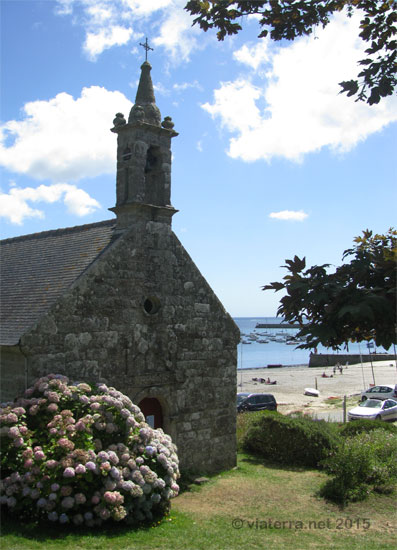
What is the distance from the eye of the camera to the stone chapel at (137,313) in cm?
1159

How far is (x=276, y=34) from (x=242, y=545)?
26.6ft

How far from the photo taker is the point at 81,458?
9086 millimetres

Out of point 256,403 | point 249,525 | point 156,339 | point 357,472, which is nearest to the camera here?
point 249,525

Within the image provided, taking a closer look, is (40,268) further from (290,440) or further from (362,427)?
(362,427)

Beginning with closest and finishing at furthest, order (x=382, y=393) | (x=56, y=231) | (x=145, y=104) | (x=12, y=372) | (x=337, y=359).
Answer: (x=12, y=372) < (x=145, y=104) < (x=56, y=231) < (x=382, y=393) < (x=337, y=359)

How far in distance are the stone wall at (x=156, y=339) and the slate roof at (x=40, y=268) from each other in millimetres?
575

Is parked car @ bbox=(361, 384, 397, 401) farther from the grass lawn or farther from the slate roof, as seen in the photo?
the slate roof

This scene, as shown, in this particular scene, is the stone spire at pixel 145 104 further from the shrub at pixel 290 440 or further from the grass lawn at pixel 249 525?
the shrub at pixel 290 440

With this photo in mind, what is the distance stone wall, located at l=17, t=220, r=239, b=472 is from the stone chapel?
0.09 ft

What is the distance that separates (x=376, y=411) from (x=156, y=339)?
1557 cm

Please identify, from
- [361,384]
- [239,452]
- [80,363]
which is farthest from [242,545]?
[361,384]

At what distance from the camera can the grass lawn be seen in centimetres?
845

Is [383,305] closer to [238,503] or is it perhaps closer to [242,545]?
[242,545]

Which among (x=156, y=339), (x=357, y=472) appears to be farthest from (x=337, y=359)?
(x=156, y=339)
